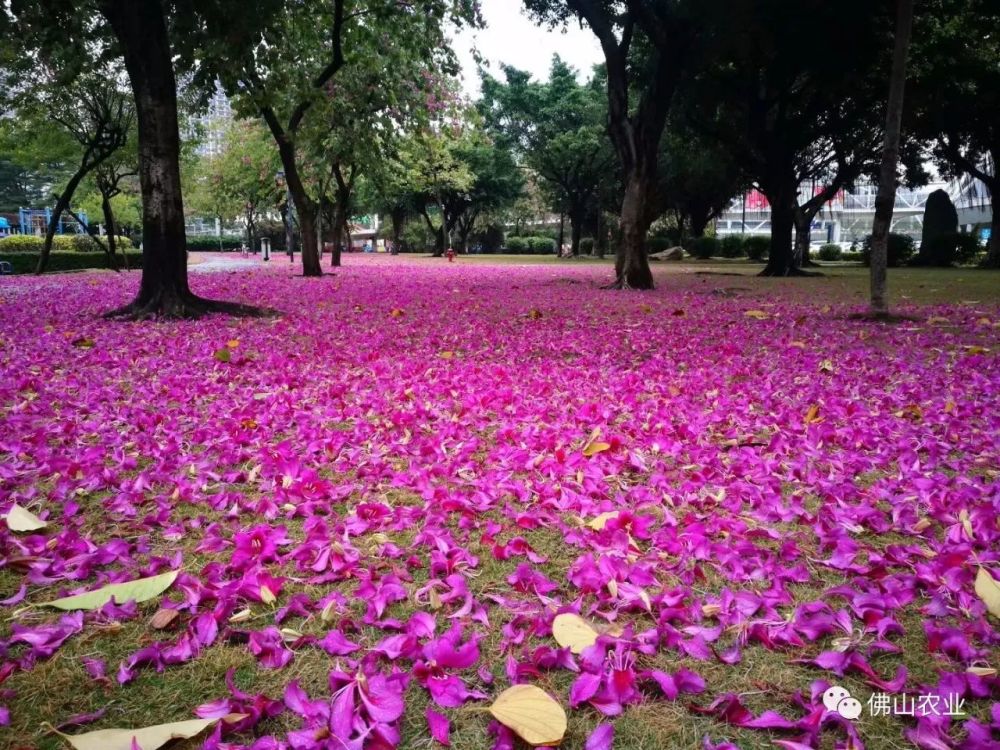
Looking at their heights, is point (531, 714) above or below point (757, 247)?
below

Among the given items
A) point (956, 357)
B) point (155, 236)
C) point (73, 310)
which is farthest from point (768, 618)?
point (73, 310)

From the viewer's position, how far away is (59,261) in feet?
83.1

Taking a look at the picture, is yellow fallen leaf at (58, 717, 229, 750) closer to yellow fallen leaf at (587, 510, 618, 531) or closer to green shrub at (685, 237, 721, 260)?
yellow fallen leaf at (587, 510, 618, 531)

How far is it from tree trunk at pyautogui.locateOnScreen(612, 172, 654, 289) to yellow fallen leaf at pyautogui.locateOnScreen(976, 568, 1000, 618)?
1230 cm

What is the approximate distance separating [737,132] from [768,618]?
73.0 ft

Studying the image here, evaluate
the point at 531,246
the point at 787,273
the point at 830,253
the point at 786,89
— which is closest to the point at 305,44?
the point at 786,89

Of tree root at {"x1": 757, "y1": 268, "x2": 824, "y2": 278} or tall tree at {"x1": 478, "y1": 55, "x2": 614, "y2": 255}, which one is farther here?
tall tree at {"x1": 478, "y1": 55, "x2": 614, "y2": 255}

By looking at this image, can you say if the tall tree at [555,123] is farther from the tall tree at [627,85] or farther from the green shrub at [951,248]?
the tall tree at [627,85]

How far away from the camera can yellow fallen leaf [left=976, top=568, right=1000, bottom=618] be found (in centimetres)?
206

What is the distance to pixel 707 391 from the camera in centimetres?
490

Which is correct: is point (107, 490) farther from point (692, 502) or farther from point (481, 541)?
point (692, 502)

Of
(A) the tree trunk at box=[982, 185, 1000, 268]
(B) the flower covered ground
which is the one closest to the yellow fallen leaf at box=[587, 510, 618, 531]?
(B) the flower covered ground

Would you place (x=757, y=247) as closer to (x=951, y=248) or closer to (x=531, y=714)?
(x=951, y=248)

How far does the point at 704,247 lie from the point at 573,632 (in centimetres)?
4059
